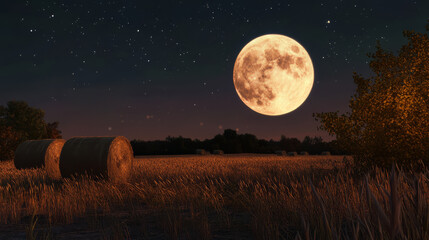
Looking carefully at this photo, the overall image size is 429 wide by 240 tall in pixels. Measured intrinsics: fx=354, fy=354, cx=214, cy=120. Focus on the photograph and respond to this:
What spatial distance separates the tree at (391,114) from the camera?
39.6 ft

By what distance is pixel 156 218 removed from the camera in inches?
279

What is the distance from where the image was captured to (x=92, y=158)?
1354 cm

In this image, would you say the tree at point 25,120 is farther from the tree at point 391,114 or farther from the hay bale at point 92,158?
the tree at point 391,114

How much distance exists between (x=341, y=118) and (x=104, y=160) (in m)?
9.24

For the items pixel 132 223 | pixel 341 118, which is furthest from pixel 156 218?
pixel 341 118

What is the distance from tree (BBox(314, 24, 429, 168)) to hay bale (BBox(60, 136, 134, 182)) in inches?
324

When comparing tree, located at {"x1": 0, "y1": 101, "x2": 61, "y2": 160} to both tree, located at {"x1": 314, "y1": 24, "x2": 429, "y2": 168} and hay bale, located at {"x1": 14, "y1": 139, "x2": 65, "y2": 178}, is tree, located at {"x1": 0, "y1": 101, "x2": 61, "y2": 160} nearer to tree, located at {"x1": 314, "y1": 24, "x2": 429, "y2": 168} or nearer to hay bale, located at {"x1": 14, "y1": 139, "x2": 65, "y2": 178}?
hay bale, located at {"x1": 14, "y1": 139, "x2": 65, "y2": 178}

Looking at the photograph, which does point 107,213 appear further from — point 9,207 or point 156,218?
point 9,207

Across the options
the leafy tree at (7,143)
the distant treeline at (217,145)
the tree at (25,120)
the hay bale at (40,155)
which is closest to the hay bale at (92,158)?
the hay bale at (40,155)

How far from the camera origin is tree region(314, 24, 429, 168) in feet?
39.6

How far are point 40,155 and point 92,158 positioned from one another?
24.3 ft

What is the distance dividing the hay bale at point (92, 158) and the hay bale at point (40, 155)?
17.2 feet

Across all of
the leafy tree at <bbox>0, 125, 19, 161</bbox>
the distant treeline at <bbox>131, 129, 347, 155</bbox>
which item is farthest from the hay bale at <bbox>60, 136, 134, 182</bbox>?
the distant treeline at <bbox>131, 129, 347, 155</bbox>

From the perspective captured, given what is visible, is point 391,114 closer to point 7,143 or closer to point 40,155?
point 40,155
